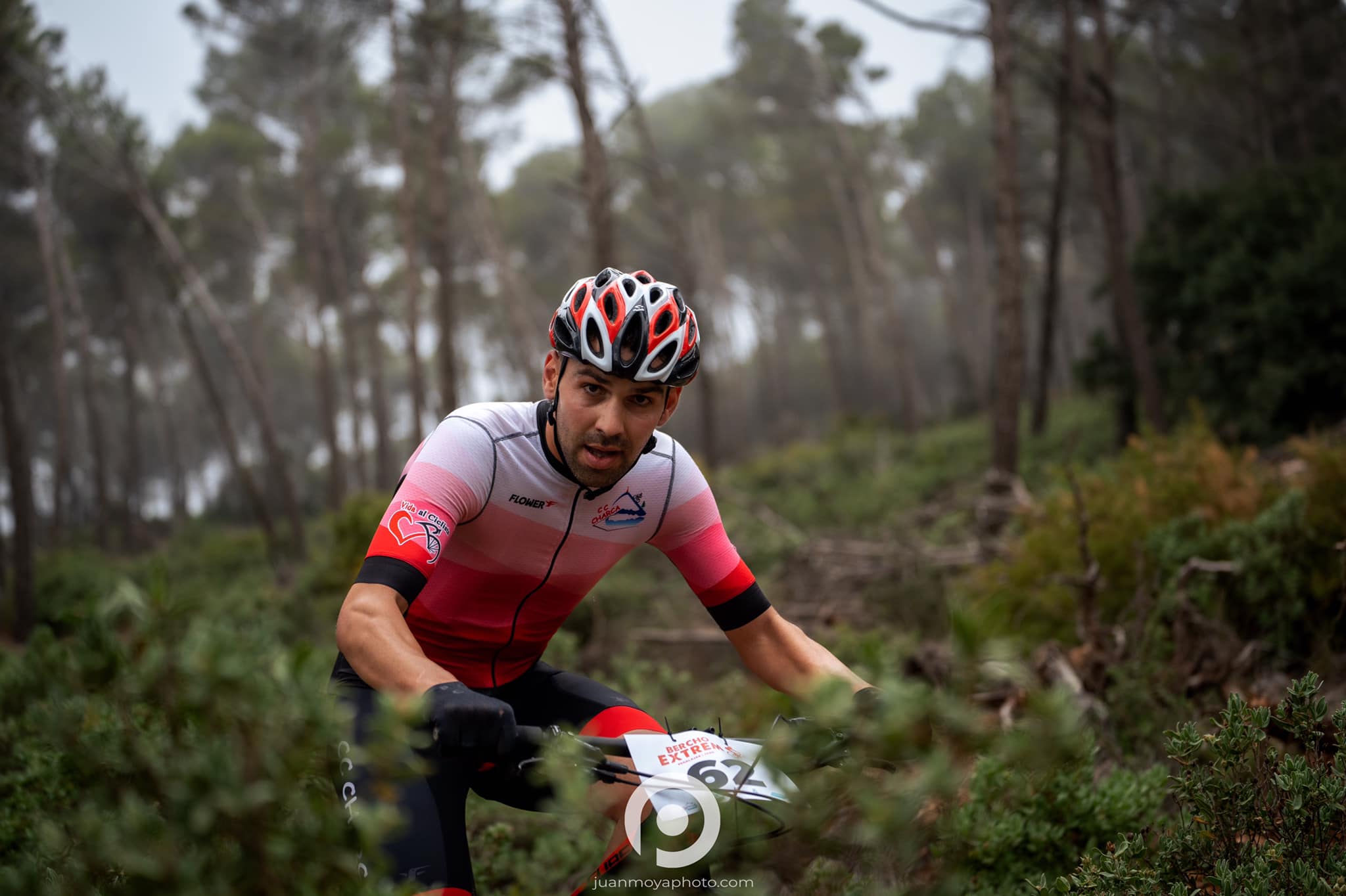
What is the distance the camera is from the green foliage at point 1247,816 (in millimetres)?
2158

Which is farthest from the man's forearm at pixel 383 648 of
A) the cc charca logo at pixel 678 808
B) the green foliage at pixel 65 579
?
the green foliage at pixel 65 579

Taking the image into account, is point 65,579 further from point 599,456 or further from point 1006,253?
point 599,456

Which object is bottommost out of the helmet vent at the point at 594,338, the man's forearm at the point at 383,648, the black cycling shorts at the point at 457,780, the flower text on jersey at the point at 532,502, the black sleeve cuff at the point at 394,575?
the black cycling shorts at the point at 457,780

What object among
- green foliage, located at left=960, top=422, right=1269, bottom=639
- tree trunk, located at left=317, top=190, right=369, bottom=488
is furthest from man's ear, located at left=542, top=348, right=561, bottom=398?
tree trunk, located at left=317, top=190, right=369, bottom=488

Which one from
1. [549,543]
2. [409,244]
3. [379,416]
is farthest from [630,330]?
[379,416]

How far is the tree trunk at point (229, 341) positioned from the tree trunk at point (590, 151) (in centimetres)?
1012

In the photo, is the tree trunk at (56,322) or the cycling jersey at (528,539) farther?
the tree trunk at (56,322)

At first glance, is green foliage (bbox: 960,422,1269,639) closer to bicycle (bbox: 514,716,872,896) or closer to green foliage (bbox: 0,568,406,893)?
bicycle (bbox: 514,716,872,896)

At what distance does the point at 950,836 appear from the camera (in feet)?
5.16

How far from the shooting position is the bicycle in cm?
171

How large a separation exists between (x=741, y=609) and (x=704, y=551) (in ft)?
0.74

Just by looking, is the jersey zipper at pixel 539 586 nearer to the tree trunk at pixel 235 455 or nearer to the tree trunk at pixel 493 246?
the tree trunk at pixel 235 455

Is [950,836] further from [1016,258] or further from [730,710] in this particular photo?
[1016,258]

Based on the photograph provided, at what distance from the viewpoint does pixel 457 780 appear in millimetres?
2500
